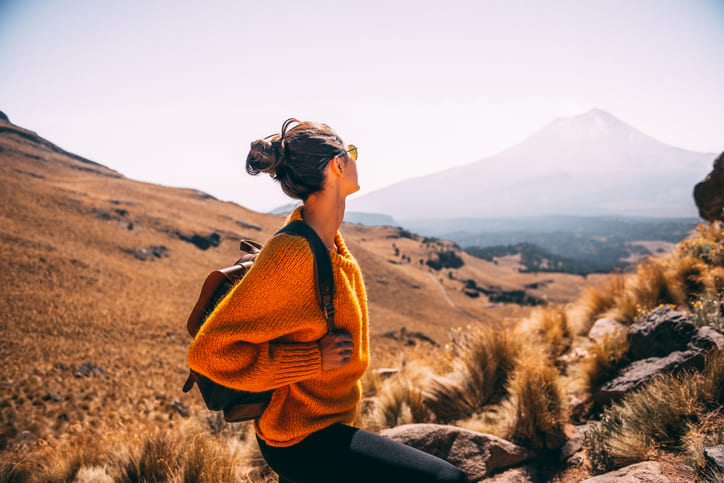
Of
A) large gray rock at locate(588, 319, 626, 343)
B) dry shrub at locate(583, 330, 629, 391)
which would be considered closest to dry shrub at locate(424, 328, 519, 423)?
dry shrub at locate(583, 330, 629, 391)

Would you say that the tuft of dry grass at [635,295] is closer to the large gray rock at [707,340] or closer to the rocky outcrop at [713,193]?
the large gray rock at [707,340]

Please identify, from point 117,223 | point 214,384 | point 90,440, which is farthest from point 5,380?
point 117,223

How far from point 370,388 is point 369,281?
48.0 m

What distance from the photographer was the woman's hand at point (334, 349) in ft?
5.09

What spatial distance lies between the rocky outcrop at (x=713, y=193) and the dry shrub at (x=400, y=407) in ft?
29.4

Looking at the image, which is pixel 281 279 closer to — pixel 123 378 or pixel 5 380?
pixel 5 380

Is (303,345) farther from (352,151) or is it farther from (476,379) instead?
(476,379)

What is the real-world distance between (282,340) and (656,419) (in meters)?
3.32

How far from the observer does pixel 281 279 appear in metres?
1.40

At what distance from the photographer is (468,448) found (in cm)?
329

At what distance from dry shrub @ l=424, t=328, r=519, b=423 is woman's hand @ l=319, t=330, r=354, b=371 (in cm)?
331

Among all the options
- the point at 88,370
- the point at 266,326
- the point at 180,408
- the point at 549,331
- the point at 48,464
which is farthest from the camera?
the point at 88,370

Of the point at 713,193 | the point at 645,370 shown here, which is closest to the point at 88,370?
the point at 645,370

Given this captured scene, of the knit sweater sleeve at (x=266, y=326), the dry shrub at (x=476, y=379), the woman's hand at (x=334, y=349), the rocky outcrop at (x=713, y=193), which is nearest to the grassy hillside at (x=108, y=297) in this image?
the dry shrub at (x=476, y=379)
